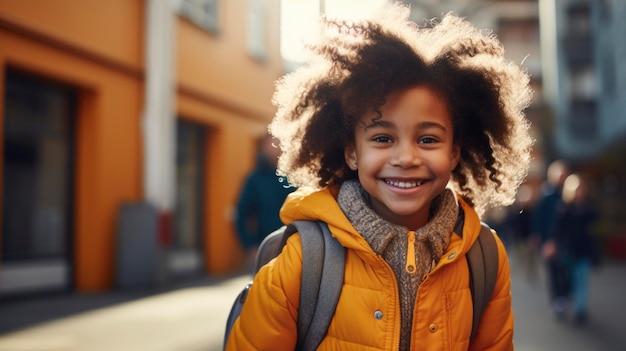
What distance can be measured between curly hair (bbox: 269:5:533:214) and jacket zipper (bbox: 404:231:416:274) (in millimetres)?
418

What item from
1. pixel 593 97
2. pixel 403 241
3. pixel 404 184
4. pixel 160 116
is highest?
pixel 593 97

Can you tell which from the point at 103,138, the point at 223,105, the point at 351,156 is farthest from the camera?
the point at 223,105

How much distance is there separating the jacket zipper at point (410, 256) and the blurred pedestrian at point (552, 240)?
22.8 feet

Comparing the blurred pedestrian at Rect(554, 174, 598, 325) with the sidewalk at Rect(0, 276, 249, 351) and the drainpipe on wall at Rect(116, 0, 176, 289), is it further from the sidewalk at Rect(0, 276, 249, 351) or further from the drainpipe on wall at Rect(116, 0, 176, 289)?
the drainpipe on wall at Rect(116, 0, 176, 289)

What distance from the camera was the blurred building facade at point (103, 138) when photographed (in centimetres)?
983

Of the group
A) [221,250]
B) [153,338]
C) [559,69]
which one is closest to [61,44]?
[153,338]

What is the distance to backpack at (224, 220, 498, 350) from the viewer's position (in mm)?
2289

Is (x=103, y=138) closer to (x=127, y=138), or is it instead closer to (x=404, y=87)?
(x=127, y=138)

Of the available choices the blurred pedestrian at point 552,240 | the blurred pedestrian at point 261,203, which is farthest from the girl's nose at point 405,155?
the blurred pedestrian at point 552,240

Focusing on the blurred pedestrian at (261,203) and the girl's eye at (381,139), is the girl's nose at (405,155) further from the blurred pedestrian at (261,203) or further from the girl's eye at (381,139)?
the blurred pedestrian at (261,203)

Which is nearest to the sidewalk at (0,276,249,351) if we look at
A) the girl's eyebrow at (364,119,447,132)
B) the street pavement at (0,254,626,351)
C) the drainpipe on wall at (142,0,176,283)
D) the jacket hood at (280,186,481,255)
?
the street pavement at (0,254,626,351)

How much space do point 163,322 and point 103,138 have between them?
13.1ft

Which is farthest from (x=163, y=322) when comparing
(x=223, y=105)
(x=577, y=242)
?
(x=223, y=105)

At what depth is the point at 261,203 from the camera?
6.42 meters
